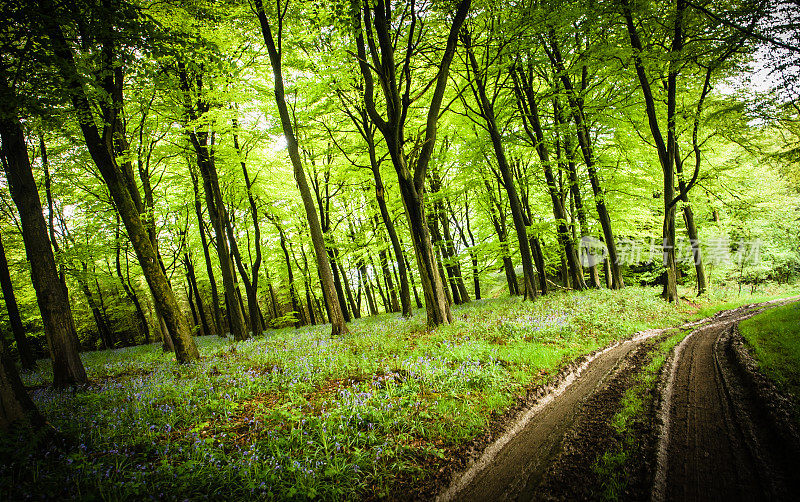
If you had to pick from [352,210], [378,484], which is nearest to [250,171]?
[352,210]

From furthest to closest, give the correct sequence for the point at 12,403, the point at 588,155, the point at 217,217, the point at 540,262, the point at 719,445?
1. the point at 540,262
2. the point at 588,155
3. the point at 217,217
4. the point at 12,403
5. the point at 719,445

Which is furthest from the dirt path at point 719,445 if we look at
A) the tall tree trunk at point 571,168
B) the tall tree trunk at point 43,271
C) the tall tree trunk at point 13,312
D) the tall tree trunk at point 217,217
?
the tall tree trunk at point 13,312

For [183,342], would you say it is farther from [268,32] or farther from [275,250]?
[275,250]

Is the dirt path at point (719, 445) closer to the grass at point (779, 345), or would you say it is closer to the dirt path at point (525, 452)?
the grass at point (779, 345)

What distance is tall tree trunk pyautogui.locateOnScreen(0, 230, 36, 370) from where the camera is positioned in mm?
10351

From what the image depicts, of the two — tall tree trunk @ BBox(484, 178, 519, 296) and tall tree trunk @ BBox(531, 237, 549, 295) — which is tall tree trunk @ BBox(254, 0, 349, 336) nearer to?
tall tree trunk @ BBox(484, 178, 519, 296)

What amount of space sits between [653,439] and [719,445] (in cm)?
60

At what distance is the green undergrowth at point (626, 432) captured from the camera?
118 inches

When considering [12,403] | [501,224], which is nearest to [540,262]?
[501,224]

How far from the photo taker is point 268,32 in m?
9.30

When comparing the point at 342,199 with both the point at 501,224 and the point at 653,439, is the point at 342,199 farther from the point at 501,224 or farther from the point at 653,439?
the point at 653,439

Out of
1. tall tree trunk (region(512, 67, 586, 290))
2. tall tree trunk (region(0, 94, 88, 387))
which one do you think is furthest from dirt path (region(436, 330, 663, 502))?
tall tree trunk (region(512, 67, 586, 290))

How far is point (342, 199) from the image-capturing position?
73.2 ft

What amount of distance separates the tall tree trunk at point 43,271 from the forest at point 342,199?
0.17 feet
